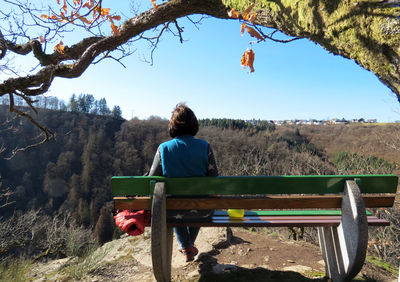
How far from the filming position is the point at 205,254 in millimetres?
3209

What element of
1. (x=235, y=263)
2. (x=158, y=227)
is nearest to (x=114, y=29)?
(x=158, y=227)

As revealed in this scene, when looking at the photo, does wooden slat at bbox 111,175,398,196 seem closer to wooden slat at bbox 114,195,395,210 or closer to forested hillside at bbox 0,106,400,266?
wooden slat at bbox 114,195,395,210

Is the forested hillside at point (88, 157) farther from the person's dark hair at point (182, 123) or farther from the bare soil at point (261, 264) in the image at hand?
the person's dark hair at point (182, 123)

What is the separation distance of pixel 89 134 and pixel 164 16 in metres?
65.7

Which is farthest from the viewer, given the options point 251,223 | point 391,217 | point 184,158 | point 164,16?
point 391,217

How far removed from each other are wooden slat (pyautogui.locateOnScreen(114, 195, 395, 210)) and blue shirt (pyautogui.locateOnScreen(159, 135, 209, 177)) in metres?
0.31

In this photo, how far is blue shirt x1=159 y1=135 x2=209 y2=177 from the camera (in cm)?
230

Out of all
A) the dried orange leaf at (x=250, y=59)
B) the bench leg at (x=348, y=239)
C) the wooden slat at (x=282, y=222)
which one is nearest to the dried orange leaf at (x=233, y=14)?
the dried orange leaf at (x=250, y=59)

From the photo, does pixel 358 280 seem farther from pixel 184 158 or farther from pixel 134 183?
pixel 134 183

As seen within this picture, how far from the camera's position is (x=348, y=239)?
6.70ft

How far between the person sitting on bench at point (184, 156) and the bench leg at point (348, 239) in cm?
109

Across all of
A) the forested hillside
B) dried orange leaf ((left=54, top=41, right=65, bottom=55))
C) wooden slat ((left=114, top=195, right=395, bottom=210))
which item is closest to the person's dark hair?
wooden slat ((left=114, top=195, right=395, bottom=210))

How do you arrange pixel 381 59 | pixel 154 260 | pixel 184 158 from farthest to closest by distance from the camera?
pixel 184 158 < pixel 154 260 < pixel 381 59

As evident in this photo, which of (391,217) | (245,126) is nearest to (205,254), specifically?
(391,217)
